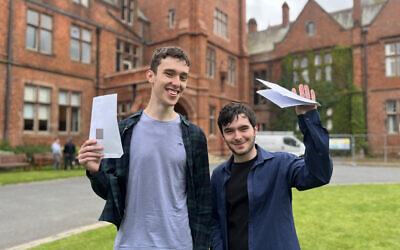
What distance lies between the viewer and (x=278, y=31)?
107 ft

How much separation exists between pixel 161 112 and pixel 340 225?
4482 mm

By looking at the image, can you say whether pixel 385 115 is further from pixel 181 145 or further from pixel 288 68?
pixel 181 145

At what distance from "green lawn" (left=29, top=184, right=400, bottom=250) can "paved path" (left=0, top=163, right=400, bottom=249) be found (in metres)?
0.96

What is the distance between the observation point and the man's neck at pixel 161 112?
1906mm

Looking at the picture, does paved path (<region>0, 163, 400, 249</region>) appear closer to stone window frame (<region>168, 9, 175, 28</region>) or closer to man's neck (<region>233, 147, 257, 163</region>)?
man's neck (<region>233, 147, 257, 163</region>)

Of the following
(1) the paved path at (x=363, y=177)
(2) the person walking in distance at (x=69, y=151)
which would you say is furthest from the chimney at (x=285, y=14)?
(2) the person walking in distance at (x=69, y=151)

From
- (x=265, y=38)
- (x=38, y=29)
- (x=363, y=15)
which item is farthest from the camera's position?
(x=265, y=38)

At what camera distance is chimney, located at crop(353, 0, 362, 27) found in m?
23.4

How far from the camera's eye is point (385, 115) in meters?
22.4

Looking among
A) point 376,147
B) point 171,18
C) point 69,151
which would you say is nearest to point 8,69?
point 69,151

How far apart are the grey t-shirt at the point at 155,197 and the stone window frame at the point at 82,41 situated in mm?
18357

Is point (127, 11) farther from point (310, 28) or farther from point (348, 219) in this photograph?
point (348, 219)

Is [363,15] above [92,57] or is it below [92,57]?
above

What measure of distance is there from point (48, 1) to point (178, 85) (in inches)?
731
